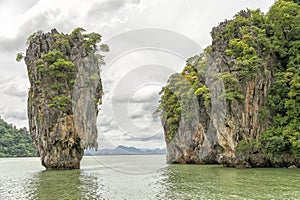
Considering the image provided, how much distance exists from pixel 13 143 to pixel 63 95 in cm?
6812

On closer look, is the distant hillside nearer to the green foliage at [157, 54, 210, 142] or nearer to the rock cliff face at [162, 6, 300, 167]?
the green foliage at [157, 54, 210, 142]

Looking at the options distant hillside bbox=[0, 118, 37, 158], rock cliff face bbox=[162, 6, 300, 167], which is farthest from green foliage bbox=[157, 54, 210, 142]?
distant hillside bbox=[0, 118, 37, 158]

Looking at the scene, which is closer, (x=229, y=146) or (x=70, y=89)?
(x=229, y=146)

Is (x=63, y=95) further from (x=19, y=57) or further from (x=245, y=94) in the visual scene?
(x=245, y=94)

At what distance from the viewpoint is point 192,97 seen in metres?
31.7

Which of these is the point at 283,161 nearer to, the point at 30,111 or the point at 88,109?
the point at 88,109

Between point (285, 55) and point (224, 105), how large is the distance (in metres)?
7.49

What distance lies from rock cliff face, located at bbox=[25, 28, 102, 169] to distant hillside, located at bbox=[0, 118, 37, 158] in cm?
6026

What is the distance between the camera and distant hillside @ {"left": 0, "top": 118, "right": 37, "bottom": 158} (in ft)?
270

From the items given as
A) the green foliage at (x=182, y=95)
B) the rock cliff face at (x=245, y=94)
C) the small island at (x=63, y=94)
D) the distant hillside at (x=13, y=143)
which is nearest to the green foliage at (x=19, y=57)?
the small island at (x=63, y=94)

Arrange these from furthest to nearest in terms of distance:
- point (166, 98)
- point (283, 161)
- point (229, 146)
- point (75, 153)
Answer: point (166, 98) → point (75, 153) → point (229, 146) → point (283, 161)

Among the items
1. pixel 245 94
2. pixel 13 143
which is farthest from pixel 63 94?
pixel 13 143

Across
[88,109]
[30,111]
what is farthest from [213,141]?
[30,111]

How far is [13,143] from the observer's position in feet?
279
